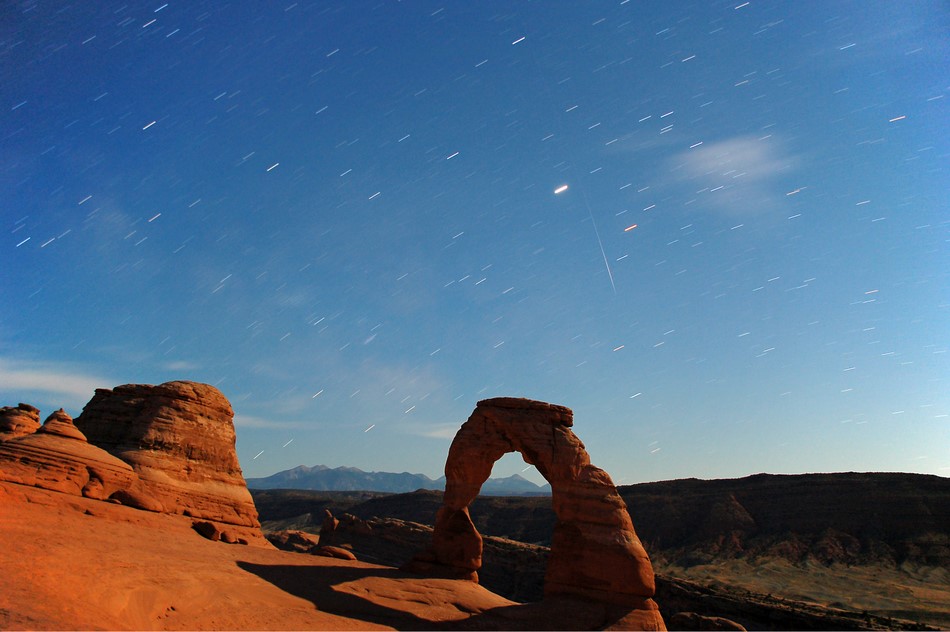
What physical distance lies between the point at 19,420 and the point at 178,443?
39.8 ft

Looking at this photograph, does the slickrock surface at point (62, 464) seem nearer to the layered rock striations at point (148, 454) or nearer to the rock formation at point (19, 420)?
the layered rock striations at point (148, 454)

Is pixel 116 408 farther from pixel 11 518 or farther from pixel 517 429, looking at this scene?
pixel 517 429

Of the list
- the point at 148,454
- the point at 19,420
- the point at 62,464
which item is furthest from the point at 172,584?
the point at 19,420

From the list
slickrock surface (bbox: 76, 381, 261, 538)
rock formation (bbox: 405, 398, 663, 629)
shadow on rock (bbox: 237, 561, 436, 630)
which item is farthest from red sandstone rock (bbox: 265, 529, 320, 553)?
shadow on rock (bbox: 237, 561, 436, 630)

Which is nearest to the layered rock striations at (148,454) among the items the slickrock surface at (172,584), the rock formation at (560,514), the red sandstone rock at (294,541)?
the slickrock surface at (172,584)

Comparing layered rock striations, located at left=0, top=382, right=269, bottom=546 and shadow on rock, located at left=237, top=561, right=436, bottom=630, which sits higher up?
layered rock striations, located at left=0, top=382, right=269, bottom=546

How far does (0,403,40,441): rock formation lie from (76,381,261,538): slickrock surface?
3846mm

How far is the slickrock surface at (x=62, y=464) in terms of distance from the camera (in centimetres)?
2053

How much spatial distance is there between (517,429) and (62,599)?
52.0 ft

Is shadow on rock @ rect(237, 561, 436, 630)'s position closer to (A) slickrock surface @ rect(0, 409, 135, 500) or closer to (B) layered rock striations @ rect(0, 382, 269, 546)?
(B) layered rock striations @ rect(0, 382, 269, 546)

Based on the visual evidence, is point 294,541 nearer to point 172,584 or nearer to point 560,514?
point 560,514

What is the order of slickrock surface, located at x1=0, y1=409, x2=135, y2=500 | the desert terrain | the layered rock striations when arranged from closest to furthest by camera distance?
the desert terrain, slickrock surface, located at x1=0, y1=409, x2=135, y2=500, the layered rock striations

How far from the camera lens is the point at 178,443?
28.8 meters

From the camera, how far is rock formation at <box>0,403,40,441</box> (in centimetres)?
3141
